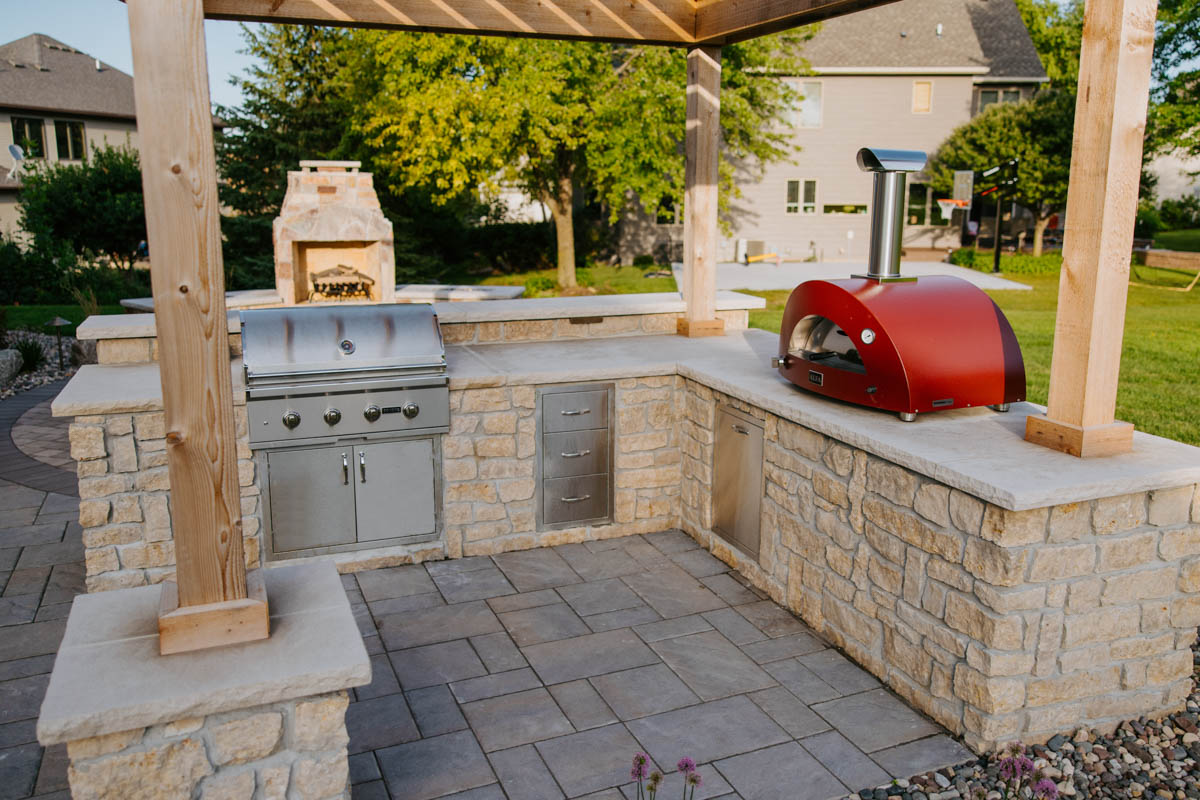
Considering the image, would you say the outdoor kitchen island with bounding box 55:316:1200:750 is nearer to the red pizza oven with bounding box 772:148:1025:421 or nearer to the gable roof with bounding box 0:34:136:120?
the red pizza oven with bounding box 772:148:1025:421

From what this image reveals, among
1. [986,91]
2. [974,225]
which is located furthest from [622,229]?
[986,91]

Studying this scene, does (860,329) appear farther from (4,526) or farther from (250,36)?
(250,36)

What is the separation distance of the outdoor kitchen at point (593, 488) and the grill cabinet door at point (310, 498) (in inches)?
0.6

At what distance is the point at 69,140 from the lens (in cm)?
2517

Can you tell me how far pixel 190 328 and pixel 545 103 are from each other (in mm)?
13100

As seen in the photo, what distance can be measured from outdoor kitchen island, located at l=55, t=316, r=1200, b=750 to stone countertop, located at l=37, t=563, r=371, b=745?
2.04 metres

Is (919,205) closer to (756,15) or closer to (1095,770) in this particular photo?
(756,15)

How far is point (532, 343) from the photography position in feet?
19.9

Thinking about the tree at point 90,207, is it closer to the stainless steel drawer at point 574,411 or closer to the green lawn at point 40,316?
the green lawn at point 40,316

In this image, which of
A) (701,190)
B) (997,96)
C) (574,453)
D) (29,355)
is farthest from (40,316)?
(997,96)

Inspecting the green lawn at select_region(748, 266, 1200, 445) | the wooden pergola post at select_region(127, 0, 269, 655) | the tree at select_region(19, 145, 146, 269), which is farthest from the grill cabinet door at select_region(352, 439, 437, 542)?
the tree at select_region(19, 145, 146, 269)

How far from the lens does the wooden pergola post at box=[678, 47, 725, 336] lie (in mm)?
5949

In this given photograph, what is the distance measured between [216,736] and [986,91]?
2703cm

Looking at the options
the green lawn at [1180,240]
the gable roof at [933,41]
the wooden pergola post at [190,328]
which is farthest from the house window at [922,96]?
the wooden pergola post at [190,328]
